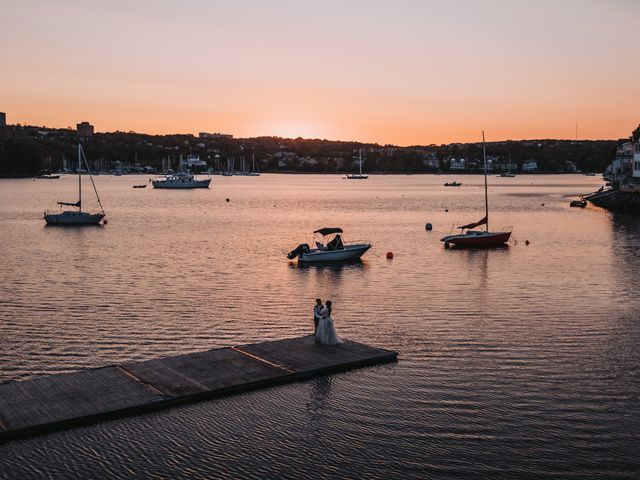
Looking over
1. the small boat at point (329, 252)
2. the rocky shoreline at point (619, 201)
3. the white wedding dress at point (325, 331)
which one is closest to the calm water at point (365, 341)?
the small boat at point (329, 252)

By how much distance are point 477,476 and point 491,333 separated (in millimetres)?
15657

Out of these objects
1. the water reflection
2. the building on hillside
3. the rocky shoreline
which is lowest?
the water reflection

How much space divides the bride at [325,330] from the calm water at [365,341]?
8.84 feet

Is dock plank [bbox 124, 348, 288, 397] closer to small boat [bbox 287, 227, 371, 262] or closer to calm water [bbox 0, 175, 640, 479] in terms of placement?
calm water [bbox 0, 175, 640, 479]

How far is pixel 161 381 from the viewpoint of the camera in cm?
2342

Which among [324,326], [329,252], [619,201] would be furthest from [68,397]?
[619,201]

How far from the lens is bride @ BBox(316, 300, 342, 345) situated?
2794cm

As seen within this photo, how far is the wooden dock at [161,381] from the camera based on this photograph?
20.3 meters

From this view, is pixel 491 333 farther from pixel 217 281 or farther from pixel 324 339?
pixel 217 281

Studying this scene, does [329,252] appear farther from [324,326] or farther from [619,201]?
[619,201]

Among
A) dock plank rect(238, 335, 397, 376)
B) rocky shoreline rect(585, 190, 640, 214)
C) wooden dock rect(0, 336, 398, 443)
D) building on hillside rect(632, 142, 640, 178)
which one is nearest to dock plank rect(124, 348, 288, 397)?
wooden dock rect(0, 336, 398, 443)

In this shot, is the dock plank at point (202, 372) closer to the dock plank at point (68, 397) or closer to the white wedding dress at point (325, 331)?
the dock plank at point (68, 397)

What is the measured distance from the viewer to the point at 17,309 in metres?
38.4

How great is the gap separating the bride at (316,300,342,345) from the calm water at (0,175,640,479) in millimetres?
2693
